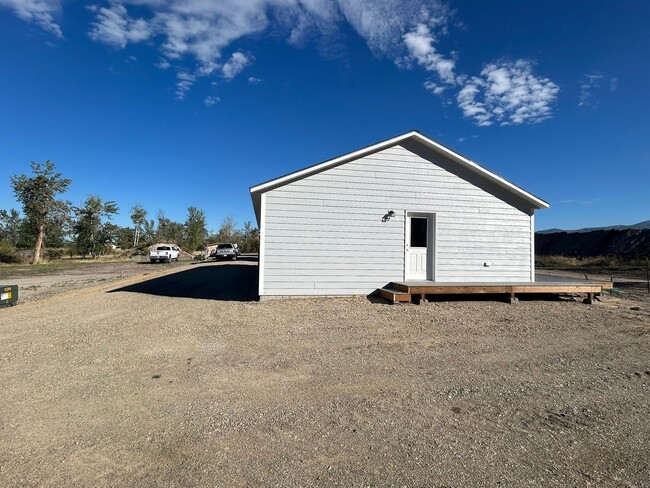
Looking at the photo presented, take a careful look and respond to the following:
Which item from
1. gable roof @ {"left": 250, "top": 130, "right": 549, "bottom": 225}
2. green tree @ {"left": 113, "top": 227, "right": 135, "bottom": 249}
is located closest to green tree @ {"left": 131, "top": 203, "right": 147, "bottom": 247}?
green tree @ {"left": 113, "top": 227, "right": 135, "bottom": 249}

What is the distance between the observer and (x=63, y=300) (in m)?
10.2

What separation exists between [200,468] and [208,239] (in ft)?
184

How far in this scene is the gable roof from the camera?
932 centimetres

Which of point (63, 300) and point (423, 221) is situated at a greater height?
point (423, 221)

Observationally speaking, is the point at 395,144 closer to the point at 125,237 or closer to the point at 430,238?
the point at 430,238

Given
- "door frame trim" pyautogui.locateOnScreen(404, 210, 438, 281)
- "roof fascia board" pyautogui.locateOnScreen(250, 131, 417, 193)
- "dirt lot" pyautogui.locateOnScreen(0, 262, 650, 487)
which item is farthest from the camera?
"door frame trim" pyautogui.locateOnScreen(404, 210, 438, 281)

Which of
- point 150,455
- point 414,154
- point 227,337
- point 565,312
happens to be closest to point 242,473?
point 150,455

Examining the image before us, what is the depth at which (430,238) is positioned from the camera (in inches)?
403

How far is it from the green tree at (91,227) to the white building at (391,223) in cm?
3409

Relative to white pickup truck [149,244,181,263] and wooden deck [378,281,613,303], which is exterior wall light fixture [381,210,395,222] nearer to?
wooden deck [378,281,613,303]

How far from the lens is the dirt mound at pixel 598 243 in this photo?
1305 inches

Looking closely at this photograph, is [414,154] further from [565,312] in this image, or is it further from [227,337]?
[227,337]

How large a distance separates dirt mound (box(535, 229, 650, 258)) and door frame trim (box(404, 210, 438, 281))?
3179cm

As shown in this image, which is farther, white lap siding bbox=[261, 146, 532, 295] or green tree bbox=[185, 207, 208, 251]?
green tree bbox=[185, 207, 208, 251]
